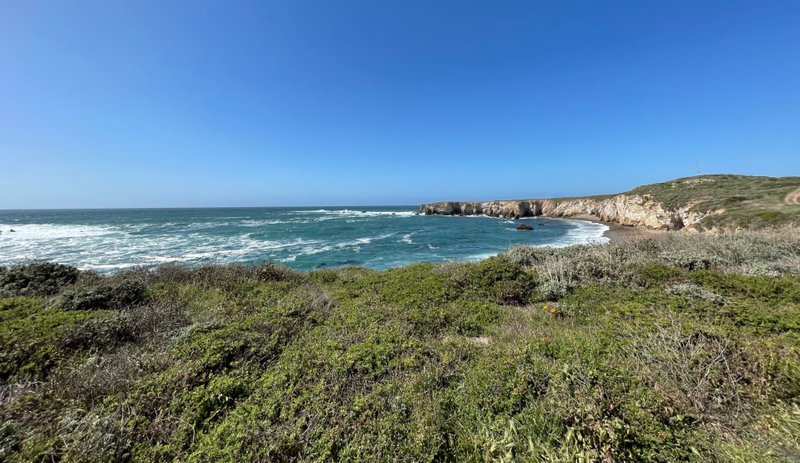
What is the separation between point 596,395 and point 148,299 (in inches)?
369

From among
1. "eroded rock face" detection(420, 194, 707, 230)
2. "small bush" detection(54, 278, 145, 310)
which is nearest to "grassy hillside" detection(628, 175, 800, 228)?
"eroded rock face" detection(420, 194, 707, 230)

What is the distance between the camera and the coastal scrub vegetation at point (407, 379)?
2730 millimetres

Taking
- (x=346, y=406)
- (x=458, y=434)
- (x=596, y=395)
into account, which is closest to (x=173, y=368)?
(x=346, y=406)

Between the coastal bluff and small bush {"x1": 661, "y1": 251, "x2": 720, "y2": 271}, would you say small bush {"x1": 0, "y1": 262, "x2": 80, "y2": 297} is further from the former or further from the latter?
the coastal bluff

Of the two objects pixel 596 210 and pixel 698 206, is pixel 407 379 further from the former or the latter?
pixel 596 210

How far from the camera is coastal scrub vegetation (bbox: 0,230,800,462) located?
2.73 meters

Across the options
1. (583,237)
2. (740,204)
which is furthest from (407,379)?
(740,204)

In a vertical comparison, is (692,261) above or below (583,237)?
above

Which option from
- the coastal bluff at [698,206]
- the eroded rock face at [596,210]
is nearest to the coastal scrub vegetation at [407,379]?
the coastal bluff at [698,206]

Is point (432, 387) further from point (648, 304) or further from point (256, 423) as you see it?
point (648, 304)

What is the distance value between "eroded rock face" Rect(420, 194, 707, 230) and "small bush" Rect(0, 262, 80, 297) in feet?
139

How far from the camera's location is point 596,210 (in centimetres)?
5447

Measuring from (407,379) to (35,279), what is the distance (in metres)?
11.2

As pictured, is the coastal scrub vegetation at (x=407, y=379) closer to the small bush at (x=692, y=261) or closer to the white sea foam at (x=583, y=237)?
the small bush at (x=692, y=261)
